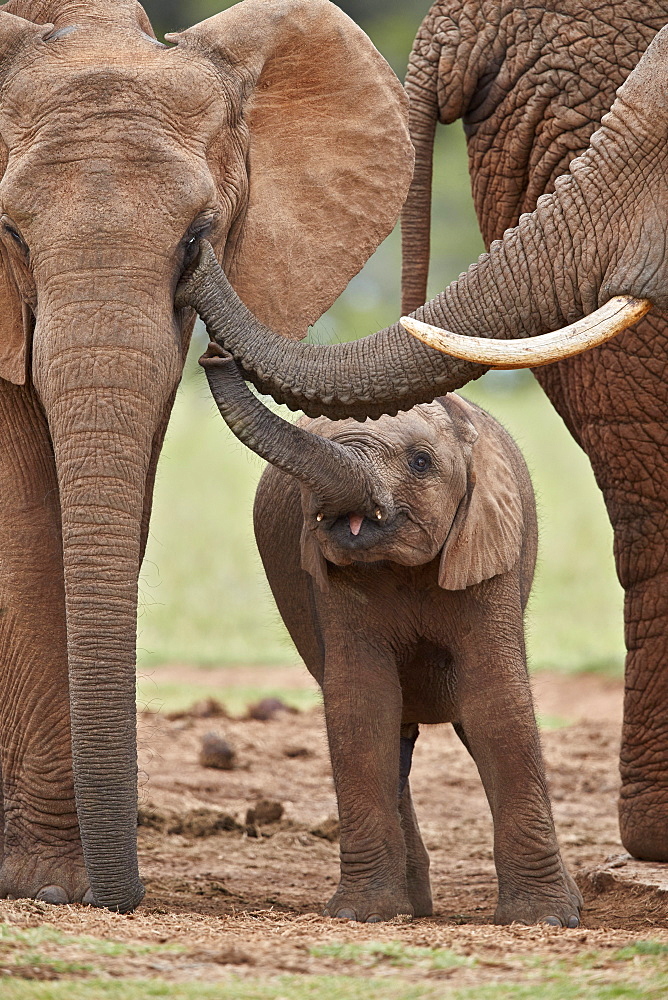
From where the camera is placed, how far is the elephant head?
443 cm

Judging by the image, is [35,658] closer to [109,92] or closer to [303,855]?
[109,92]

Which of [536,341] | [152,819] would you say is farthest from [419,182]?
[152,819]

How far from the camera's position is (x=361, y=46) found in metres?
5.05

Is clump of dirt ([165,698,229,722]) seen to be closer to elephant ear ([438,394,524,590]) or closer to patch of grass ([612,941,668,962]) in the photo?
elephant ear ([438,394,524,590])

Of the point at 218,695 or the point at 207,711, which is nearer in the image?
the point at 207,711

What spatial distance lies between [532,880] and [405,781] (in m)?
0.77

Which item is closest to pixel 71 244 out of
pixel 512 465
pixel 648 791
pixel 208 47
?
pixel 208 47

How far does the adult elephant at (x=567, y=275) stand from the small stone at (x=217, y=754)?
2.51 meters

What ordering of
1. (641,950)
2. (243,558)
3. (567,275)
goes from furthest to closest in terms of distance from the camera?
(243,558), (567,275), (641,950)

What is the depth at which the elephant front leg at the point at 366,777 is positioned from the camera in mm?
4895

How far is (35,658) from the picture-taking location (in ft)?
16.4

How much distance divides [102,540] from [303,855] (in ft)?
8.84

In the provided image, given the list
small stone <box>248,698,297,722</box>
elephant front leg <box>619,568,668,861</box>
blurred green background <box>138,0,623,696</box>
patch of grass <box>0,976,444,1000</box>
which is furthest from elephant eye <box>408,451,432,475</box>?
small stone <box>248,698,297,722</box>

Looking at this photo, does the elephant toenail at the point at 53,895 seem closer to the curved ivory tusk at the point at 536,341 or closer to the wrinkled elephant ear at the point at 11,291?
the wrinkled elephant ear at the point at 11,291
